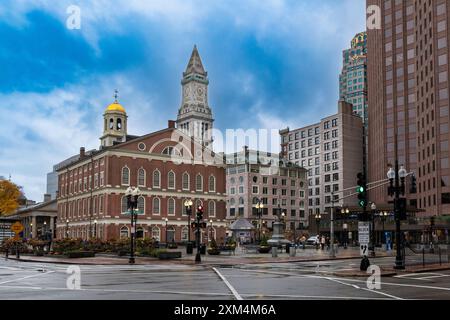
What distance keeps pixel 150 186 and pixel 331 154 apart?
75.8 meters

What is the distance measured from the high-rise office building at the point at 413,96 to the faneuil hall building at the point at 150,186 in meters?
33.3

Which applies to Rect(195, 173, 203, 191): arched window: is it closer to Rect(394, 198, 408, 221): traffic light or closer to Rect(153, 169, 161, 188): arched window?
Rect(153, 169, 161, 188): arched window

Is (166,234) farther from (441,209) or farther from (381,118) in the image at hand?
(381,118)

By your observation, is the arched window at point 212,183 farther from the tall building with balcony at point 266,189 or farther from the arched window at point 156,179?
the tall building with balcony at point 266,189

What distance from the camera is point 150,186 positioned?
8700cm

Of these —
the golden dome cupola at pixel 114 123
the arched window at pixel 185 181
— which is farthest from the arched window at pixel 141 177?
the golden dome cupola at pixel 114 123

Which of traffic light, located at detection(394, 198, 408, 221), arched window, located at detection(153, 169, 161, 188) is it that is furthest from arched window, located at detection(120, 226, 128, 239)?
traffic light, located at detection(394, 198, 408, 221)

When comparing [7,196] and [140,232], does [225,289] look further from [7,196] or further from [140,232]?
[7,196]

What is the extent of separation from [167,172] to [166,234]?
10626 millimetres

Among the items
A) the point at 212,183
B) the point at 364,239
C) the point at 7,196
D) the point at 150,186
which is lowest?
the point at 364,239

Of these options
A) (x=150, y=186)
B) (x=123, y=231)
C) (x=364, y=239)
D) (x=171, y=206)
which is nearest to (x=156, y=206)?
(x=171, y=206)

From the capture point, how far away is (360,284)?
845 inches
